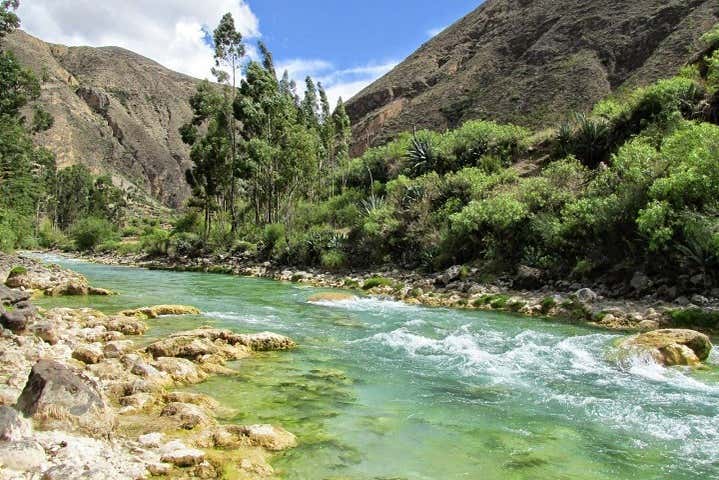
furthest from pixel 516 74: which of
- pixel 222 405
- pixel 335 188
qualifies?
pixel 222 405

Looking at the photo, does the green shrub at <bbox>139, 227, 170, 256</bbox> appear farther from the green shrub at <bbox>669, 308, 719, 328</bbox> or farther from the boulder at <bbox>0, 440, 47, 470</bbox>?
the boulder at <bbox>0, 440, 47, 470</bbox>

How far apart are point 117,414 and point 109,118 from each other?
175m

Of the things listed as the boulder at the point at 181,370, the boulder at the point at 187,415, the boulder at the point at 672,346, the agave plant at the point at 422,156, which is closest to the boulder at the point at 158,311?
the boulder at the point at 181,370

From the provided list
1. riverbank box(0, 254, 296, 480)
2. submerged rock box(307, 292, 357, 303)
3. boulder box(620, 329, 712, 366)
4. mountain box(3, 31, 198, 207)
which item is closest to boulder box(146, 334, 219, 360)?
riverbank box(0, 254, 296, 480)

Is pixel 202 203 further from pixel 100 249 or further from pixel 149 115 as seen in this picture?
pixel 149 115

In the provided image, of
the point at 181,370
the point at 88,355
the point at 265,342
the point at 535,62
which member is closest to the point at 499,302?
the point at 265,342

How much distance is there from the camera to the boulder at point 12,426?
4570mm

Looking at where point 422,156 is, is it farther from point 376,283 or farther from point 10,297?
point 10,297

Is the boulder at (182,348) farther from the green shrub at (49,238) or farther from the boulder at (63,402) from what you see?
the green shrub at (49,238)

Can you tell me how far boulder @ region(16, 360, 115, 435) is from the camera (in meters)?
5.18

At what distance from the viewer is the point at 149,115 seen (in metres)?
190

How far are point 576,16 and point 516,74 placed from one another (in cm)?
1227

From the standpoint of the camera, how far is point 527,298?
57.4ft

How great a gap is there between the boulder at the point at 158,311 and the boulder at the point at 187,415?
27.4ft
